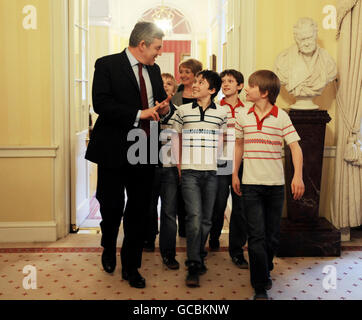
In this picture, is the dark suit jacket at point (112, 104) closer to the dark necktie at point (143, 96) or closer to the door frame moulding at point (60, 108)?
the dark necktie at point (143, 96)

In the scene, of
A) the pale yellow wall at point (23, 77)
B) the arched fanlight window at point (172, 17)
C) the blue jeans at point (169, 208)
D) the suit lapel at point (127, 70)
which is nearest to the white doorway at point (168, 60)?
the arched fanlight window at point (172, 17)

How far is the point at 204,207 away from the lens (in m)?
3.36

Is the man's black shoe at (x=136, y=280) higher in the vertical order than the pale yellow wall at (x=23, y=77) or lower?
lower

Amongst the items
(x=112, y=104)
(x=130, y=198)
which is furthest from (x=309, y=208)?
(x=112, y=104)

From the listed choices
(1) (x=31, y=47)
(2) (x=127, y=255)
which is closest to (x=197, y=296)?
(2) (x=127, y=255)

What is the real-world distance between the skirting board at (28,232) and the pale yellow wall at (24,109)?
0.05 meters

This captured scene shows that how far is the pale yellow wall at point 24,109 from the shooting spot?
418 cm

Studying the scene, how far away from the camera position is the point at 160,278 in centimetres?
340

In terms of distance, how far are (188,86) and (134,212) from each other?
1.29 m

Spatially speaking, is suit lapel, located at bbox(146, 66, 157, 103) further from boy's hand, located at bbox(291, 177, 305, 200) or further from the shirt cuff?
boy's hand, located at bbox(291, 177, 305, 200)

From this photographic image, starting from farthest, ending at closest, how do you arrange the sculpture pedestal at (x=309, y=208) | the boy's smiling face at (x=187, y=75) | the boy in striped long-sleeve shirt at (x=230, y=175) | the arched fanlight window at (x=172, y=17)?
1. the arched fanlight window at (x=172, y=17)
2. the boy's smiling face at (x=187, y=75)
3. the sculpture pedestal at (x=309, y=208)
4. the boy in striped long-sleeve shirt at (x=230, y=175)

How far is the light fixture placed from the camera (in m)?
10.3

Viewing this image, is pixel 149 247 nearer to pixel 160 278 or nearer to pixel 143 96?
pixel 160 278
